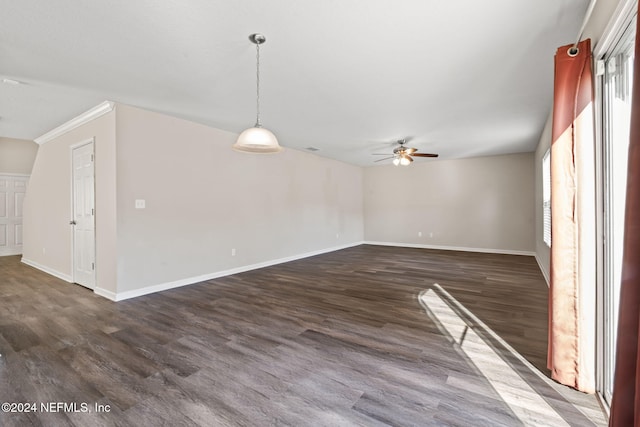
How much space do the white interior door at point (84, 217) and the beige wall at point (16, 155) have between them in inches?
161

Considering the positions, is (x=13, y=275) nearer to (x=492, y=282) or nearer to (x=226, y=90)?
(x=226, y=90)

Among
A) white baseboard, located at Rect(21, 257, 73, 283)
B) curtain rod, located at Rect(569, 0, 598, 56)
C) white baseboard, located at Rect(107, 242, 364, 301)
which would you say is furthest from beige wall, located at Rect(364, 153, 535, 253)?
white baseboard, located at Rect(21, 257, 73, 283)

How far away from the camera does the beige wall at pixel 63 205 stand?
12.3 feet

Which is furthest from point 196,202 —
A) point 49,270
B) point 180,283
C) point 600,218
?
point 600,218

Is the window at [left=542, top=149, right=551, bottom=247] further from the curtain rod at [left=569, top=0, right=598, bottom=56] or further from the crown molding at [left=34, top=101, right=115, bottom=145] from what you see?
the crown molding at [left=34, top=101, right=115, bottom=145]

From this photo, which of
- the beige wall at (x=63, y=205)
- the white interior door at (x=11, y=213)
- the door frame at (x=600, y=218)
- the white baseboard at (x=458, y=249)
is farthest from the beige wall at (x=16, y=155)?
the door frame at (x=600, y=218)

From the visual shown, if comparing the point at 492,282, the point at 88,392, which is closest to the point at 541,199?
the point at 492,282

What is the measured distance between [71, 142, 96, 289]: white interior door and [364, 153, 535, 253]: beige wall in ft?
23.7

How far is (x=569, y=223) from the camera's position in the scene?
1799mm

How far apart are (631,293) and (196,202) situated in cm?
471

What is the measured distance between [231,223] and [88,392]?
3.39 m

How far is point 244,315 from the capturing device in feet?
10.3

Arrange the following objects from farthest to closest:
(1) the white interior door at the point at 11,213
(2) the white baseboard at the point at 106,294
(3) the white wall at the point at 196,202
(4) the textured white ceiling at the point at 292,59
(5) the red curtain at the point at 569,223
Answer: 1. (1) the white interior door at the point at 11,213
2. (3) the white wall at the point at 196,202
3. (2) the white baseboard at the point at 106,294
4. (4) the textured white ceiling at the point at 292,59
5. (5) the red curtain at the point at 569,223

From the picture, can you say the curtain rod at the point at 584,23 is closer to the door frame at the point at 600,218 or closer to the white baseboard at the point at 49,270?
the door frame at the point at 600,218
